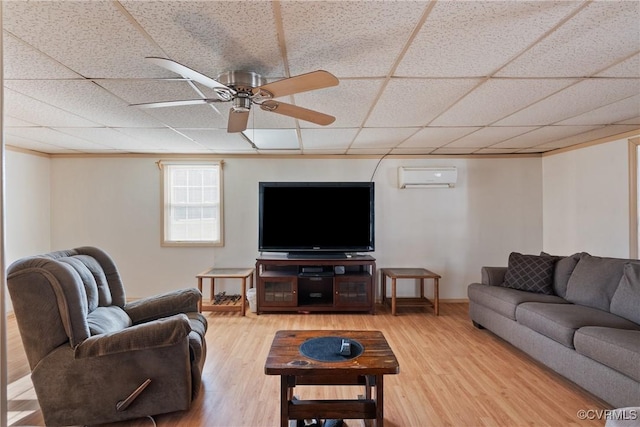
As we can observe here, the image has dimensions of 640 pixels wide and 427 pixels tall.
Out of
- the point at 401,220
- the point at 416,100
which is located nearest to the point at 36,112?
the point at 416,100

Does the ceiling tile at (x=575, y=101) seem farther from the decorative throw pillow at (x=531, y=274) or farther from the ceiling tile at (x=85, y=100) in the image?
the ceiling tile at (x=85, y=100)

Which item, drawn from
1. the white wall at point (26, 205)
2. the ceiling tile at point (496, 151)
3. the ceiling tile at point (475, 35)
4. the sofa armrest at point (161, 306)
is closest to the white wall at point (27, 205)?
the white wall at point (26, 205)

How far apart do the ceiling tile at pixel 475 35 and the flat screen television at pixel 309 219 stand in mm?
2482

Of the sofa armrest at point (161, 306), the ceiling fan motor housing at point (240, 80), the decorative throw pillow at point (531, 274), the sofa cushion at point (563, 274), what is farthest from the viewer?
the decorative throw pillow at point (531, 274)

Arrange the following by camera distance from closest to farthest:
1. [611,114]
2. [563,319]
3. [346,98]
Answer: [346,98], [563,319], [611,114]

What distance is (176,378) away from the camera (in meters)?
1.96

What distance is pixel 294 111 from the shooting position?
193cm

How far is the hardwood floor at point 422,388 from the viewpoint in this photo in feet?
6.54

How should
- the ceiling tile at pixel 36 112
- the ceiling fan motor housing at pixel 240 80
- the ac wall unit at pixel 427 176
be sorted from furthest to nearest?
the ac wall unit at pixel 427 176 → the ceiling tile at pixel 36 112 → the ceiling fan motor housing at pixel 240 80

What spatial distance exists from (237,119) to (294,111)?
1.21 ft

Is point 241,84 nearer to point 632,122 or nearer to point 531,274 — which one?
point 531,274

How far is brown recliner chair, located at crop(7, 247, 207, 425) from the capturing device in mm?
1804

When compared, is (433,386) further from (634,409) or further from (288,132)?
(288,132)

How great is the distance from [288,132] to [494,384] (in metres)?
2.86
